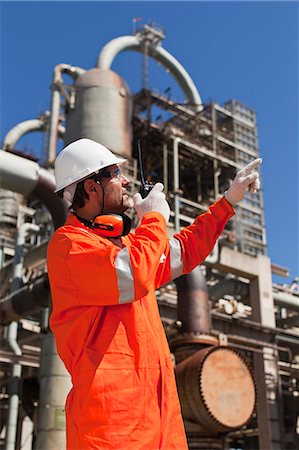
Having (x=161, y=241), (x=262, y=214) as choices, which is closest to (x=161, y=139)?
(x=262, y=214)

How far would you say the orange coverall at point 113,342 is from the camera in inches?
71.2

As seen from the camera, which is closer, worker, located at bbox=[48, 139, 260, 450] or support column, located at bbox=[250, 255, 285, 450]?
worker, located at bbox=[48, 139, 260, 450]

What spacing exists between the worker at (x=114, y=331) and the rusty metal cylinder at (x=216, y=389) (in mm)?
4706

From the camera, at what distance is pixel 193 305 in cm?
795

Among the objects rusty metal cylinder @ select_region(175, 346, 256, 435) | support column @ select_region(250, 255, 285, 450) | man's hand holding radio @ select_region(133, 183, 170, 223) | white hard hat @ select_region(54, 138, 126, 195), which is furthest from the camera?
support column @ select_region(250, 255, 285, 450)

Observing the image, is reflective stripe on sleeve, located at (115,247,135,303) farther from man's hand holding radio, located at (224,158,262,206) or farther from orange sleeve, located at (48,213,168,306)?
man's hand holding radio, located at (224,158,262,206)

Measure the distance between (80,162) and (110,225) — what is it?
32 centimetres

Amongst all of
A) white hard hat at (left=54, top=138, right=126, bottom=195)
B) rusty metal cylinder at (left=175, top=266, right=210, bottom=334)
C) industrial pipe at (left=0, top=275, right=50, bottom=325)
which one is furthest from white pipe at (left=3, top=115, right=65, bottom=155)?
white hard hat at (left=54, top=138, right=126, bottom=195)

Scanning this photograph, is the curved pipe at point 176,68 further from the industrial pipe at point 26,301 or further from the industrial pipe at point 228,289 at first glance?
the industrial pipe at point 26,301

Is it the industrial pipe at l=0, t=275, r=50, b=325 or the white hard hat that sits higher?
the industrial pipe at l=0, t=275, r=50, b=325

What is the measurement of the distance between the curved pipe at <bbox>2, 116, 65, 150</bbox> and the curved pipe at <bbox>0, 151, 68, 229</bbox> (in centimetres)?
985

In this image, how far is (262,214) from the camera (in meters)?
15.4

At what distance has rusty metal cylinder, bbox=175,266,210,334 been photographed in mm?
7695

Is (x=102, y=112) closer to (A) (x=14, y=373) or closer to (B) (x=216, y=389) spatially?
(A) (x=14, y=373)
